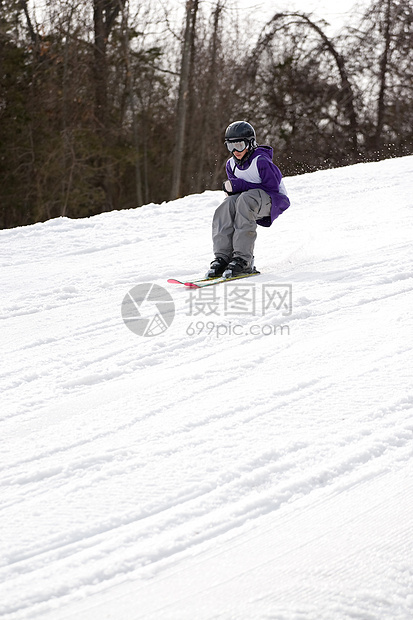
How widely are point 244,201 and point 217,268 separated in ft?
1.74

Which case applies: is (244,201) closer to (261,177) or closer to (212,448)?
(261,177)

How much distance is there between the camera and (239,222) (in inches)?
190

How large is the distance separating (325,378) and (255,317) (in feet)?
3.16

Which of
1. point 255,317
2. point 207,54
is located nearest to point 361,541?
point 255,317

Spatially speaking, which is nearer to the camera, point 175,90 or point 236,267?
point 236,267

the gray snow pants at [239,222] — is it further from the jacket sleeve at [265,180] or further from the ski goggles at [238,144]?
Result: the ski goggles at [238,144]

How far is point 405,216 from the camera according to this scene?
6582 millimetres

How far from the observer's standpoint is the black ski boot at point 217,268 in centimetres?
493

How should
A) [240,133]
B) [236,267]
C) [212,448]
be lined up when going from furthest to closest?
[236,267] < [240,133] < [212,448]

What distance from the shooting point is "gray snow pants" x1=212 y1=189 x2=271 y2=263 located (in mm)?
4809

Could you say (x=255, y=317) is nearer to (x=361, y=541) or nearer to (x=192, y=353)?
(x=192, y=353)

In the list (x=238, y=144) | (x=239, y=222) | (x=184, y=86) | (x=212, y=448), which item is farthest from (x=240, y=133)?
(x=184, y=86)

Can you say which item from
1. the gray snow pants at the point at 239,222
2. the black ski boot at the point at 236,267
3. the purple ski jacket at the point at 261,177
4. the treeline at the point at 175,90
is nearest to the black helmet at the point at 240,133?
the purple ski jacket at the point at 261,177

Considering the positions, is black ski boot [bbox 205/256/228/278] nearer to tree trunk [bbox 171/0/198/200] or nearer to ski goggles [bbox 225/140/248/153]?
ski goggles [bbox 225/140/248/153]
